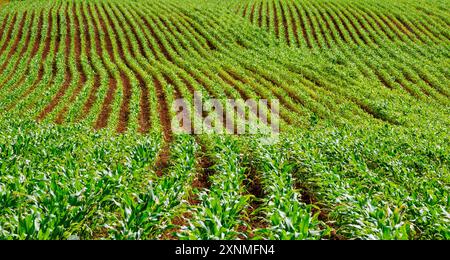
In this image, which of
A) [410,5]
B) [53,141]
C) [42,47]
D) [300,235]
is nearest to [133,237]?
[300,235]

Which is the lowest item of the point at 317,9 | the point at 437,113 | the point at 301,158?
the point at 301,158

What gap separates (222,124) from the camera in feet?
60.1

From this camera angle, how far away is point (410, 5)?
141ft

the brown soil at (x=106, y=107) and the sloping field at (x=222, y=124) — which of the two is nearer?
the sloping field at (x=222, y=124)

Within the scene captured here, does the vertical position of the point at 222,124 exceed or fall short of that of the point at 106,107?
it falls short

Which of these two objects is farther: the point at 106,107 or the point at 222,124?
the point at 106,107

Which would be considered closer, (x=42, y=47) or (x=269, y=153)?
(x=269, y=153)

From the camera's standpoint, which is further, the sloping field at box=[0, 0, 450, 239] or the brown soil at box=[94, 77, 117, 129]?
the brown soil at box=[94, 77, 117, 129]

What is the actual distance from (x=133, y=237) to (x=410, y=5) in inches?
1820

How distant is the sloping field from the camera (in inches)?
249

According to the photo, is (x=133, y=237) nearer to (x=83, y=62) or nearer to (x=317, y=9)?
(x=83, y=62)

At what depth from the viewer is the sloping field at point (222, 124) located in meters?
6.33
